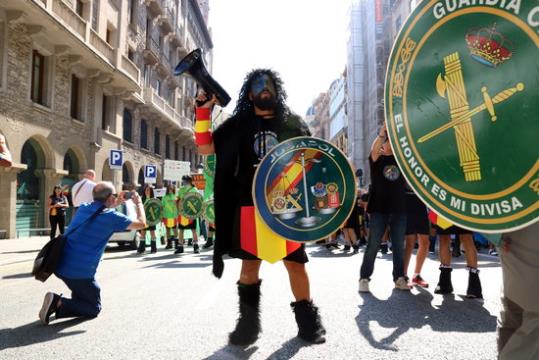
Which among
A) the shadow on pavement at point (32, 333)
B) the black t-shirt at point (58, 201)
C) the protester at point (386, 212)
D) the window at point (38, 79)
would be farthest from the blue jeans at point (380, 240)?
the window at point (38, 79)

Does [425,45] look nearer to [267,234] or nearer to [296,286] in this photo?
[267,234]

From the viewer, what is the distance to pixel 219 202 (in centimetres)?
317

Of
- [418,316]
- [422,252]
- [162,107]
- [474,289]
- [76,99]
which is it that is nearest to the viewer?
[418,316]

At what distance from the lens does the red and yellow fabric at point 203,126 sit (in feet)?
10.0

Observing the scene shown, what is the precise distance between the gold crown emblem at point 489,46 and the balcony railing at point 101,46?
21.0 metres

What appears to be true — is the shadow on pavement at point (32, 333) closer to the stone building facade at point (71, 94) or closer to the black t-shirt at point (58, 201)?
the black t-shirt at point (58, 201)

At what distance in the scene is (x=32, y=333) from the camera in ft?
11.5

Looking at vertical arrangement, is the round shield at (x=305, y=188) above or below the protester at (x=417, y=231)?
above

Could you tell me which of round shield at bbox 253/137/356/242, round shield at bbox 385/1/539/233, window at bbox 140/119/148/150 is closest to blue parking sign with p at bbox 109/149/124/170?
round shield at bbox 253/137/356/242

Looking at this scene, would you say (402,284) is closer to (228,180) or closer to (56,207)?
(228,180)

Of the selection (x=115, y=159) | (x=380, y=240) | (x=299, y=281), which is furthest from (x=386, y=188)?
(x=115, y=159)

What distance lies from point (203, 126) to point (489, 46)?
6.55 feet

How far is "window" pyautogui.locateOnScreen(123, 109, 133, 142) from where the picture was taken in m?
26.3

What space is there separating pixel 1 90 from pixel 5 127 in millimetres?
1177
